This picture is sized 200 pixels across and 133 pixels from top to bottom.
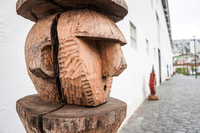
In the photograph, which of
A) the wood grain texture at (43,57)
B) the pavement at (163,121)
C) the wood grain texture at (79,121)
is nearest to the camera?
the wood grain texture at (79,121)

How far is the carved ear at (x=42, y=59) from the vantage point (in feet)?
2.27

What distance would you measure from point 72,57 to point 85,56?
61 mm

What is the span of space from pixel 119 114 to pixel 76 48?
377 mm

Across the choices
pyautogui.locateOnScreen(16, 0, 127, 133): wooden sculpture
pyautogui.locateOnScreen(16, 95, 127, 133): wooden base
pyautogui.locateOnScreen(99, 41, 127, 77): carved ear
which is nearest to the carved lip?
pyautogui.locateOnScreen(16, 0, 127, 133): wooden sculpture

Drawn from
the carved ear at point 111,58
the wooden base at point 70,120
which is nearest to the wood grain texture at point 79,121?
the wooden base at point 70,120

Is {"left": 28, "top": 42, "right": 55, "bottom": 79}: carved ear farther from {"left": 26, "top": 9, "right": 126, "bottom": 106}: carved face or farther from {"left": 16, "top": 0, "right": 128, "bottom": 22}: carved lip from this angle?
{"left": 16, "top": 0, "right": 128, "bottom": 22}: carved lip

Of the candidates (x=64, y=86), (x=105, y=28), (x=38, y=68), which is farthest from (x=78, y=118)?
(x=105, y=28)

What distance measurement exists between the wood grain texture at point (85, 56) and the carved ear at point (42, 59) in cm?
6

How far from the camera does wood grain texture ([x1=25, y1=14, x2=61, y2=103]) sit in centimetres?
69

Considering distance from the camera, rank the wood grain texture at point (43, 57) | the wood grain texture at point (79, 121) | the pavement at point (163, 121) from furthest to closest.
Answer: the pavement at point (163, 121), the wood grain texture at point (43, 57), the wood grain texture at point (79, 121)

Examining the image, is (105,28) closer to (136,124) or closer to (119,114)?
(119,114)

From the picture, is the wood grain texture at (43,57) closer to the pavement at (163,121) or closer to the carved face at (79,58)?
the carved face at (79,58)

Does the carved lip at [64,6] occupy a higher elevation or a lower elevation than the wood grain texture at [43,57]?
higher

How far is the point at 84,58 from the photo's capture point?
677 millimetres
